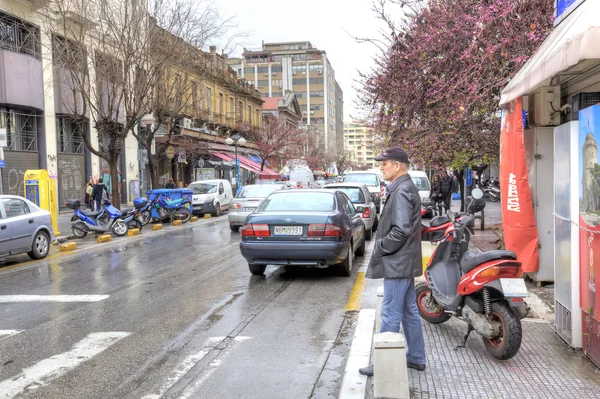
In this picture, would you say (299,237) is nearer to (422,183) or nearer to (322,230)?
(322,230)

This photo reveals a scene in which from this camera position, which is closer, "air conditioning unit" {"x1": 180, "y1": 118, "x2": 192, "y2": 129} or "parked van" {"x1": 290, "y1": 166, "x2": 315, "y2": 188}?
"air conditioning unit" {"x1": 180, "y1": 118, "x2": 192, "y2": 129}

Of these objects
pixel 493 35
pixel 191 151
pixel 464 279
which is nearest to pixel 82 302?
pixel 464 279

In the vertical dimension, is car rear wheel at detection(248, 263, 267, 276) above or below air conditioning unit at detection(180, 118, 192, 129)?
below

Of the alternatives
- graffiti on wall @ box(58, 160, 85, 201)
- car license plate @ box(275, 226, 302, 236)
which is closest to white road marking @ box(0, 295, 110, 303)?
car license plate @ box(275, 226, 302, 236)

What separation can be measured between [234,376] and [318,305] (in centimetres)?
275

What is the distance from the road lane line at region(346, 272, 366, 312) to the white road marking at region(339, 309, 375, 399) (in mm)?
486

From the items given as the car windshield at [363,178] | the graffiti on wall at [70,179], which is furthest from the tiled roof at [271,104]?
the graffiti on wall at [70,179]

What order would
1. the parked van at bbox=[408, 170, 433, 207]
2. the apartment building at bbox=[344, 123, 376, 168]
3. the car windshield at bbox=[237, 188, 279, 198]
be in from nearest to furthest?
the car windshield at bbox=[237, 188, 279, 198] → the apartment building at bbox=[344, 123, 376, 168] → the parked van at bbox=[408, 170, 433, 207]

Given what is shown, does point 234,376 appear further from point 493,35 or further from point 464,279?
point 493,35

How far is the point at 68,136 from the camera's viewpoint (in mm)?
25312

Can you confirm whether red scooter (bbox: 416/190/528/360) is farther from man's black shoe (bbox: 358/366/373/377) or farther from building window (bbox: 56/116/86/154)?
building window (bbox: 56/116/86/154)

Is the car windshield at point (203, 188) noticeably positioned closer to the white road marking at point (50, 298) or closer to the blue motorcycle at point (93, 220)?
the blue motorcycle at point (93, 220)

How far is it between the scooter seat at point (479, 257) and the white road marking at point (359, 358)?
121 centimetres

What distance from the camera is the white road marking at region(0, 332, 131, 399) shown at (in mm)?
4480
